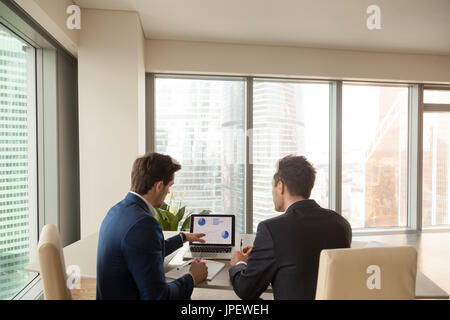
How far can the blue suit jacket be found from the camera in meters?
1.16

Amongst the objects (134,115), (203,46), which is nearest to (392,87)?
(203,46)

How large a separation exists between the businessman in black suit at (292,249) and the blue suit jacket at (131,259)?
35 cm

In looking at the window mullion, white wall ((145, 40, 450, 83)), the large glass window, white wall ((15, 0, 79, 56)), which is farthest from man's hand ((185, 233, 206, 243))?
the window mullion

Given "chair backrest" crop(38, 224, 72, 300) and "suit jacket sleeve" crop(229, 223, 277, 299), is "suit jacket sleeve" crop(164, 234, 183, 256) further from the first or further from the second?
"chair backrest" crop(38, 224, 72, 300)

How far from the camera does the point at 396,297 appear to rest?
1165mm

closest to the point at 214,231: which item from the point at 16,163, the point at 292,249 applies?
the point at 292,249

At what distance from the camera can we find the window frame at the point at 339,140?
4137 mm

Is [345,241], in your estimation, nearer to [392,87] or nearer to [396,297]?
[396,297]

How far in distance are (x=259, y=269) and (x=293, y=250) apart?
18 cm

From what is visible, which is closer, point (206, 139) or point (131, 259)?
point (131, 259)

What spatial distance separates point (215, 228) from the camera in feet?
6.66

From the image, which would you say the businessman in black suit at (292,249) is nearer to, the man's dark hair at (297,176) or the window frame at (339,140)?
the man's dark hair at (297,176)

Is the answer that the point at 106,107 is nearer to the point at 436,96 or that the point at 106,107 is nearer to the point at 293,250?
the point at 293,250

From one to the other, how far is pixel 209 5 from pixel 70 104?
1786 millimetres
